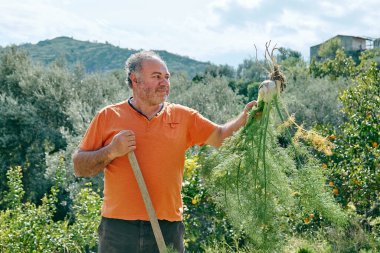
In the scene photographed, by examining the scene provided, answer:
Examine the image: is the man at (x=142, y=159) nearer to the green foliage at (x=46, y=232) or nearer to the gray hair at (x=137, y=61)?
the gray hair at (x=137, y=61)

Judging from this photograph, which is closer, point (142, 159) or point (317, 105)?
point (142, 159)

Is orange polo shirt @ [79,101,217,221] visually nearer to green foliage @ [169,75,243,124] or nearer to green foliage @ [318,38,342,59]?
green foliage @ [169,75,243,124]

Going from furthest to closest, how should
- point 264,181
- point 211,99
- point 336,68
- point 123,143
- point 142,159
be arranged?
point 336,68 < point 211,99 < point 142,159 < point 123,143 < point 264,181

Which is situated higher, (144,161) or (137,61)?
(137,61)

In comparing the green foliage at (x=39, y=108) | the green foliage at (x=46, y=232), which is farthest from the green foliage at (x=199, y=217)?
the green foliage at (x=39, y=108)

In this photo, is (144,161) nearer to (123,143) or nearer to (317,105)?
(123,143)

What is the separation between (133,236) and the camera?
3.37 meters

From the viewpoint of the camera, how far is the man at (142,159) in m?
3.36

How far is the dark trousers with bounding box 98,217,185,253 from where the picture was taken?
3.37m

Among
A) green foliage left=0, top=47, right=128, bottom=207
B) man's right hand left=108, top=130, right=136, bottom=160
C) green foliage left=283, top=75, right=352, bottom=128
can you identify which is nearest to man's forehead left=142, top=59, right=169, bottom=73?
man's right hand left=108, top=130, right=136, bottom=160

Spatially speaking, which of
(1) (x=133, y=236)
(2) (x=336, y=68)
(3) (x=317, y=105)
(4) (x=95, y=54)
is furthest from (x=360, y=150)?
(4) (x=95, y=54)

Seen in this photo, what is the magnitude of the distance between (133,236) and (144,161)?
48cm

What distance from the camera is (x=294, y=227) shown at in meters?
5.89

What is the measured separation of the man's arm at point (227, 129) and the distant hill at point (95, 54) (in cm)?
7918
